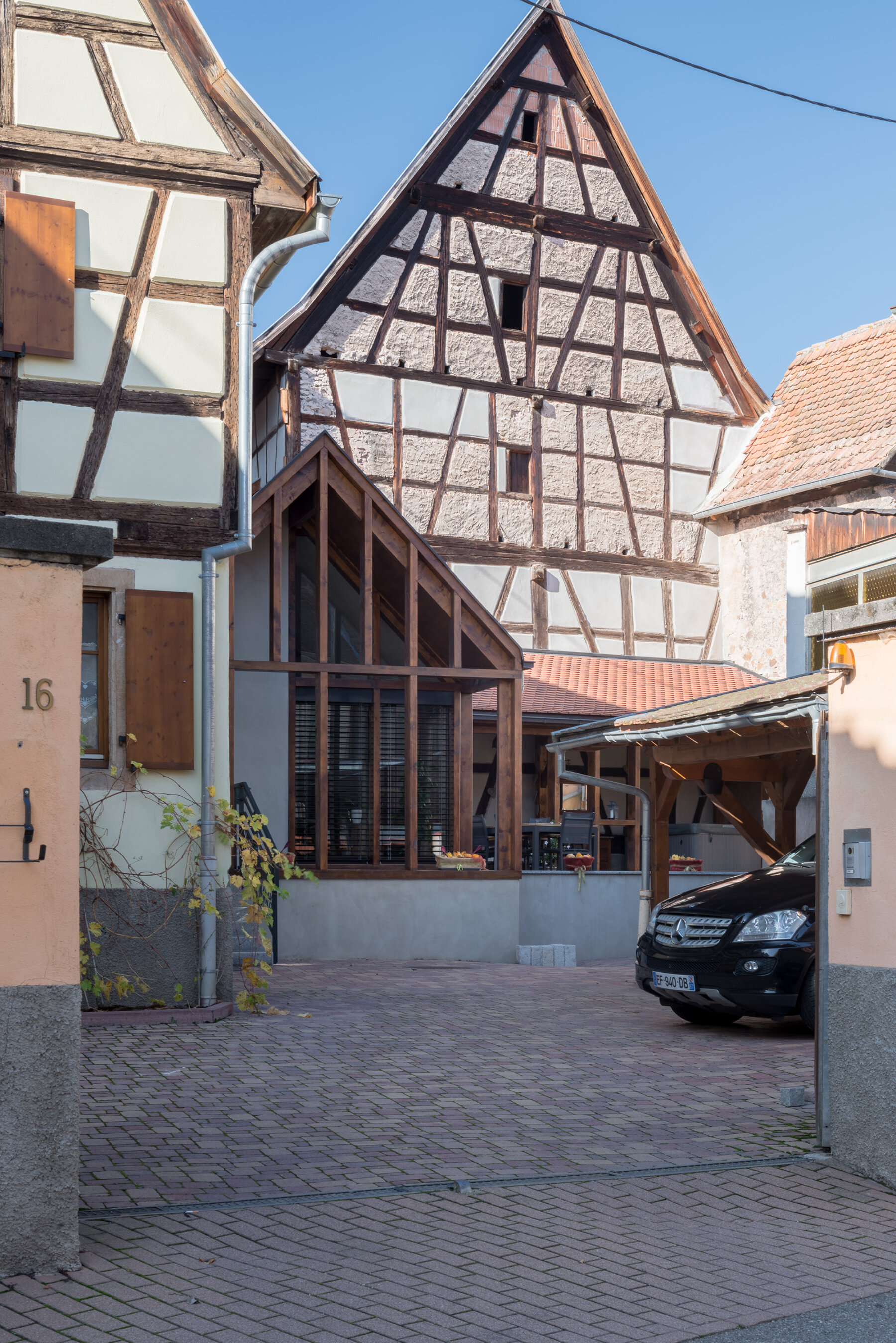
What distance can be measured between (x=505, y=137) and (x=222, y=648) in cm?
1457

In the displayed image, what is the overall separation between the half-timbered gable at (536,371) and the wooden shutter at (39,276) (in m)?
10.0

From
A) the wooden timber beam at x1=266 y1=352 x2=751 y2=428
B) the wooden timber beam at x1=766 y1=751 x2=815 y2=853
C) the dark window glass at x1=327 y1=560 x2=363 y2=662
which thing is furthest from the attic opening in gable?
the wooden timber beam at x1=766 y1=751 x2=815 y2=853

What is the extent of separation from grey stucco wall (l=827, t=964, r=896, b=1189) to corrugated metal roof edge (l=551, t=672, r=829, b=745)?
5.04 feet

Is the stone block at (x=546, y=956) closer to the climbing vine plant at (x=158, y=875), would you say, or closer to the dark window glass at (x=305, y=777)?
the dark window glass at (x=305, y=777)

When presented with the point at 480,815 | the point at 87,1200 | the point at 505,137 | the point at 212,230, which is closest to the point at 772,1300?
the point at 87,1200

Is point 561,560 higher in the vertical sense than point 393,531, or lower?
higher

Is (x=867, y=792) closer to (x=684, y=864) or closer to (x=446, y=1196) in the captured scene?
(x=446, y=1196)

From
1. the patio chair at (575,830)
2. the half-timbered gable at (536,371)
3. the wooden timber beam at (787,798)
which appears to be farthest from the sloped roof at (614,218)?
the wooden timber beam at (787,798)

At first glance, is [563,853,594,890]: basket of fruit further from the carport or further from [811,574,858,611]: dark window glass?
[811,574,858,611]: dark window glass

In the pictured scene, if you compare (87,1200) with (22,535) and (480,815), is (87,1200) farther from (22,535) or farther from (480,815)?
(480,815)

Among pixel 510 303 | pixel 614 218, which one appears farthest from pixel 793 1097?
pixel 614 218

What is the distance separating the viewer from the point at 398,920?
15156 millimetres

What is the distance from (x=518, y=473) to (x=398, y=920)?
30.7 feet

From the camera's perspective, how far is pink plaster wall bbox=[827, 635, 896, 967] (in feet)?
19.6
